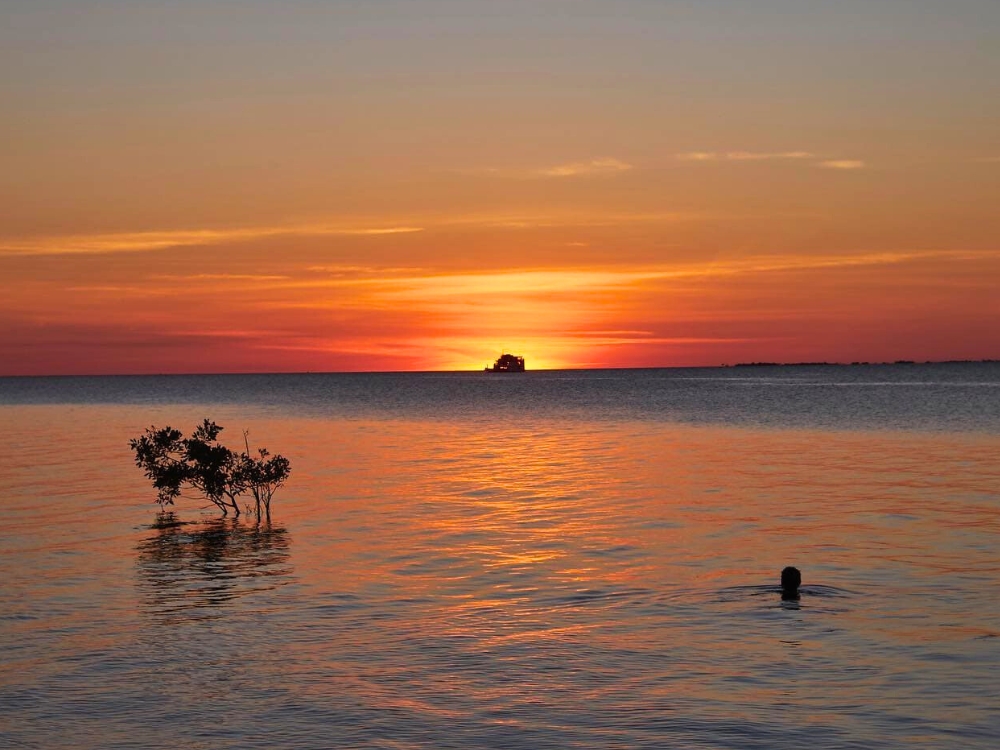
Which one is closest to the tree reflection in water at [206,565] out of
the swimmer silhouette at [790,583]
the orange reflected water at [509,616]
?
the orange reflected water at [509,616]

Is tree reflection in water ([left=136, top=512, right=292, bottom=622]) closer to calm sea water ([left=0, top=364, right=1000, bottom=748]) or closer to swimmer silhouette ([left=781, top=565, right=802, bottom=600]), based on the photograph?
calm sea water ([left=0, top=364, right=1000, bottom=748])

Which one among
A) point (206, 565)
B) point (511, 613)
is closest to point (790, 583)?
point (511, 613)

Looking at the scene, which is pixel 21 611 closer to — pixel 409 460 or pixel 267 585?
pixel 267 585

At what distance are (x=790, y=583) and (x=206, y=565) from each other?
17982mm

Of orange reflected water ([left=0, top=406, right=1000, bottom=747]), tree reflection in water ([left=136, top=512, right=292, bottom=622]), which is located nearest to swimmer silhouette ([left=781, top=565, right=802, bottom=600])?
orange reflected water ([left=0, top=406, right=1000, bottom=747])

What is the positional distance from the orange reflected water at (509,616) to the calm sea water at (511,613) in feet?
0.30

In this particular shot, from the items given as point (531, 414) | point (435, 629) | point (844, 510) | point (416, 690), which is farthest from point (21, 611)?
point (531, 414)

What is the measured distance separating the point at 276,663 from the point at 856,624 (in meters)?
13.2

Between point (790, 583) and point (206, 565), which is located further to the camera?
point (206, 565)

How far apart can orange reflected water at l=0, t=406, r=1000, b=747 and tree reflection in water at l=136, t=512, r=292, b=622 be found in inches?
6.2

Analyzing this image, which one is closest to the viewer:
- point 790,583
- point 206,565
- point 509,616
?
point 509,616

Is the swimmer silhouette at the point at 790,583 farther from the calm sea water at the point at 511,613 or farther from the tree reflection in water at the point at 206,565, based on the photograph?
the tree reflection in water at the point at 206,565

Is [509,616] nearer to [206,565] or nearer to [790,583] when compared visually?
[790,583]

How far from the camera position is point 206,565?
33688 mm
